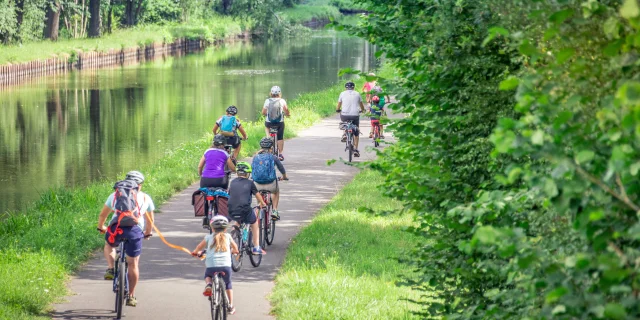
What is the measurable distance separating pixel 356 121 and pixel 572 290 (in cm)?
1757

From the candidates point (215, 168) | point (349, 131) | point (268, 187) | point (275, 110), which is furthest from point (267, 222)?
point (349, 131)

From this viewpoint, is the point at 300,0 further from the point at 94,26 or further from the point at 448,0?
the point at 448,0

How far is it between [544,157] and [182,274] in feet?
28.9

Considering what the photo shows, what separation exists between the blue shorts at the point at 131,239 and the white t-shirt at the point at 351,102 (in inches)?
430

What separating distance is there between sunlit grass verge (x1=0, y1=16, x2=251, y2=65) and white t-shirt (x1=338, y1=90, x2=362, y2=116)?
29076 mm

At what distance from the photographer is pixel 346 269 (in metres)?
11.8

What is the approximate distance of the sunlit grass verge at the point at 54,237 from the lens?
10.6 metres

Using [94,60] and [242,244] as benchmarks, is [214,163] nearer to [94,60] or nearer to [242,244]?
[242,244]

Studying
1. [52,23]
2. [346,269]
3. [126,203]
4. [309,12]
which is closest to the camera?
[126,203]

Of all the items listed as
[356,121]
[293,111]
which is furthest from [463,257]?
[293,111]

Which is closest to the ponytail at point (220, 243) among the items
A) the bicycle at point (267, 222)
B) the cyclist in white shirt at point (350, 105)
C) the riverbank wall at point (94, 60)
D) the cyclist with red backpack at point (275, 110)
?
the bicycle at point (267, 222)

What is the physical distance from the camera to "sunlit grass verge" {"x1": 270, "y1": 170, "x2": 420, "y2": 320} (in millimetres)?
9875

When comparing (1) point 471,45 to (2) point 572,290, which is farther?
(1) point 471,45

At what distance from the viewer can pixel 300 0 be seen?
357 feet
